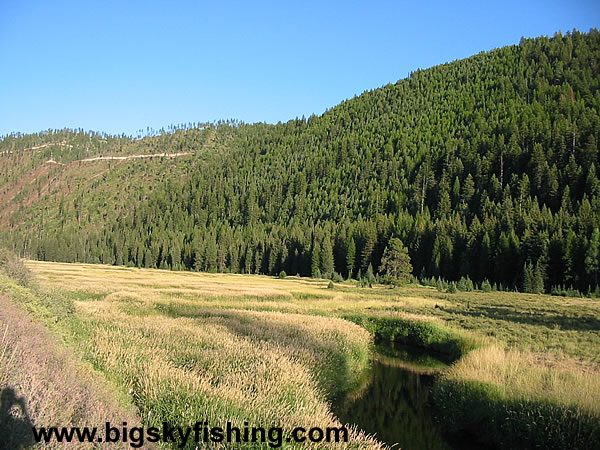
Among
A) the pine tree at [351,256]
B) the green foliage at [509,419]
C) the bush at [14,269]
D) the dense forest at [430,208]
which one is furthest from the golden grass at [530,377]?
the pine tree at [351,256]

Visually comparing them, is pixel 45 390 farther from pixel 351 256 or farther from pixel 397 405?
pixel 351 256

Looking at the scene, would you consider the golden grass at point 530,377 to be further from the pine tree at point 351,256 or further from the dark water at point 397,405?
the pine tree at point 351,256

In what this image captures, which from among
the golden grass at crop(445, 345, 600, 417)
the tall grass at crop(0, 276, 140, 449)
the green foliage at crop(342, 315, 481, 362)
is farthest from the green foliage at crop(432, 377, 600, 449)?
the tall grass at crop(0, 276, 140, 449)

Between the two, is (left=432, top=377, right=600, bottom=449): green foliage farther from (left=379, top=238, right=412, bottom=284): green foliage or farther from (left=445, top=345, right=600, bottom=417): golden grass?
A: (left=379, top=238, right=412, bottom=284): green foliage

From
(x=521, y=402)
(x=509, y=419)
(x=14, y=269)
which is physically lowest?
(x=509, y=419)

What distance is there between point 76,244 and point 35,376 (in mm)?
171362

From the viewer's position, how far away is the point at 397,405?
52.3ft

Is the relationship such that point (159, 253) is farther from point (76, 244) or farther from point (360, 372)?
point (360, 372)

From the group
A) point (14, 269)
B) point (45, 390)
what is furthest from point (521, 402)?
point (14, 269)

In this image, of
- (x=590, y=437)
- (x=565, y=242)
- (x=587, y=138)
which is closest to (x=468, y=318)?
(x=590, y=437)

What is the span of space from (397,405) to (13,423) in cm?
1377

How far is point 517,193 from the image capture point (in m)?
112

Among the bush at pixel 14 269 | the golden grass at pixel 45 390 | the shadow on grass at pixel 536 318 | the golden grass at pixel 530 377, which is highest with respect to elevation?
the bush at pixel 14 269

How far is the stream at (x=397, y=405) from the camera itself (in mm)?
13039
